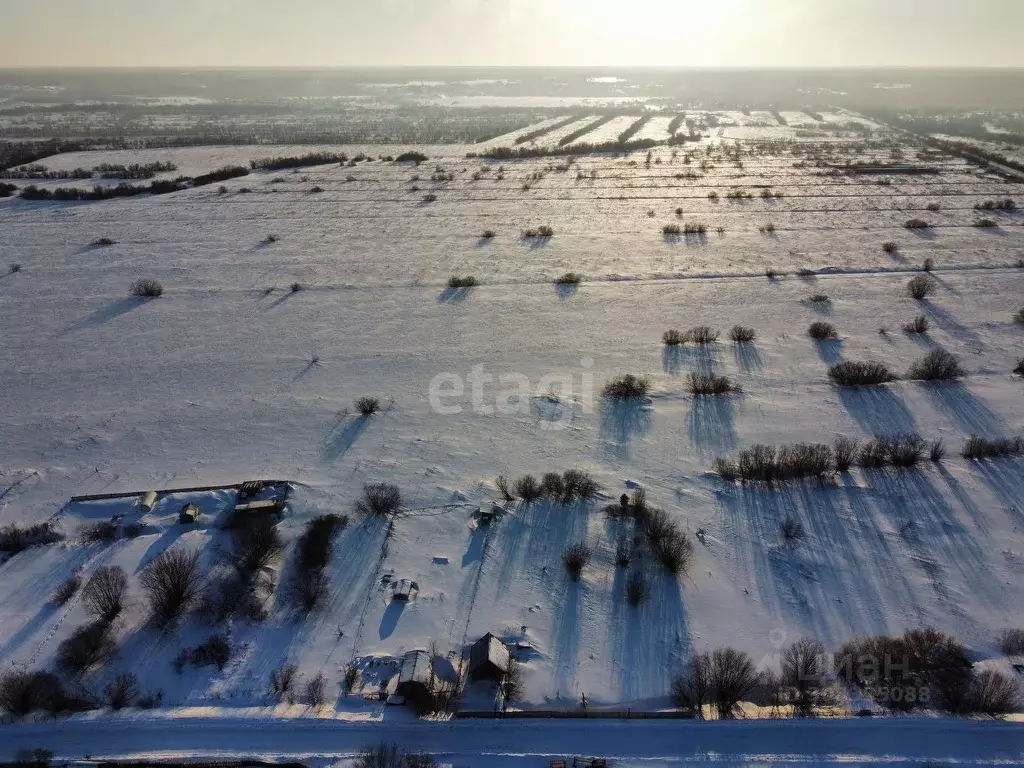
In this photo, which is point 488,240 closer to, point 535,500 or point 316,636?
point 535,500

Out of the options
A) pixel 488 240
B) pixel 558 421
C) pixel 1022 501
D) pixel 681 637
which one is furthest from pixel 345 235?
pixel 1022 501

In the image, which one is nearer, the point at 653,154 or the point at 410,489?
the point at 410,489

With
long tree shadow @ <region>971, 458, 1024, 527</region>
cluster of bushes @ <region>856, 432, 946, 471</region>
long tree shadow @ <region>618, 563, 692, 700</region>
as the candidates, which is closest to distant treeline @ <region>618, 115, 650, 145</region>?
cluster of bushes @ <region>856, 432, 946, 471</region>

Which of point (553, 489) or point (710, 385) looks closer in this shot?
point (553, 489)

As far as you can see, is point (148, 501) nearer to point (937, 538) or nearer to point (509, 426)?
point (509, 426)

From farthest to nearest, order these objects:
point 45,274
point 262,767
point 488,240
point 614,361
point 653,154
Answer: point 653,154, point 488,240, point 45,274, point 614,361, point 262,767

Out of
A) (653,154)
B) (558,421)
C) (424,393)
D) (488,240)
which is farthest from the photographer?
(653,154)

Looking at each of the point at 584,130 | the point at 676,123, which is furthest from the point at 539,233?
the point at 676,123
